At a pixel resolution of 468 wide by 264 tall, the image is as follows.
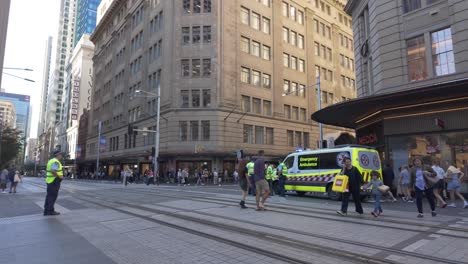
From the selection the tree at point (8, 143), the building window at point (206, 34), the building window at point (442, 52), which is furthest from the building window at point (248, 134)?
the tree at point (8, 143)

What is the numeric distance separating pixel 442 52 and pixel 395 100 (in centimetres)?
376

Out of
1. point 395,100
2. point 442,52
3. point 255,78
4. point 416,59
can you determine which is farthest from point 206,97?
point 442,52

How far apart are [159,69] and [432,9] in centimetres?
3355

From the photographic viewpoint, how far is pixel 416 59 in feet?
63.8

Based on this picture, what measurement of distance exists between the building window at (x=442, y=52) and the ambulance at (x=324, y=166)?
270 inches

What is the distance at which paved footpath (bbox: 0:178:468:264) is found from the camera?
18.4 ft

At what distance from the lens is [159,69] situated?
149 ft

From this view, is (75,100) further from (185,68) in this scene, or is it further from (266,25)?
(266,25)

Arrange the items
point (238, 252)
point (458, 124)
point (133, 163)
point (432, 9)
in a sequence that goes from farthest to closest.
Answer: point (133, 163)
point (432, 9)
point (458, 124)
point (238, 252)

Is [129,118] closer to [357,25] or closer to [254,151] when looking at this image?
[254,151]

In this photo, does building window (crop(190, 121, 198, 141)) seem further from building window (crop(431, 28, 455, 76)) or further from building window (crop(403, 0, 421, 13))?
building window (crop(431, 28, 455, 76))

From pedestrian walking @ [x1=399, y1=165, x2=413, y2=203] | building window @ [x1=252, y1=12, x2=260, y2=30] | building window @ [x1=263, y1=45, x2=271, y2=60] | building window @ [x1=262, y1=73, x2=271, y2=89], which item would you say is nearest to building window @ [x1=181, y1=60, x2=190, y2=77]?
building window @ [x1=262, y1=73, x2=271, y2=89]

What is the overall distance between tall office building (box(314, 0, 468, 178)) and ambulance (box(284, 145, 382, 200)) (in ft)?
12.5

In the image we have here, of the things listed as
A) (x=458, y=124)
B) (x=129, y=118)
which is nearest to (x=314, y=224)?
(x=458, y=124)
